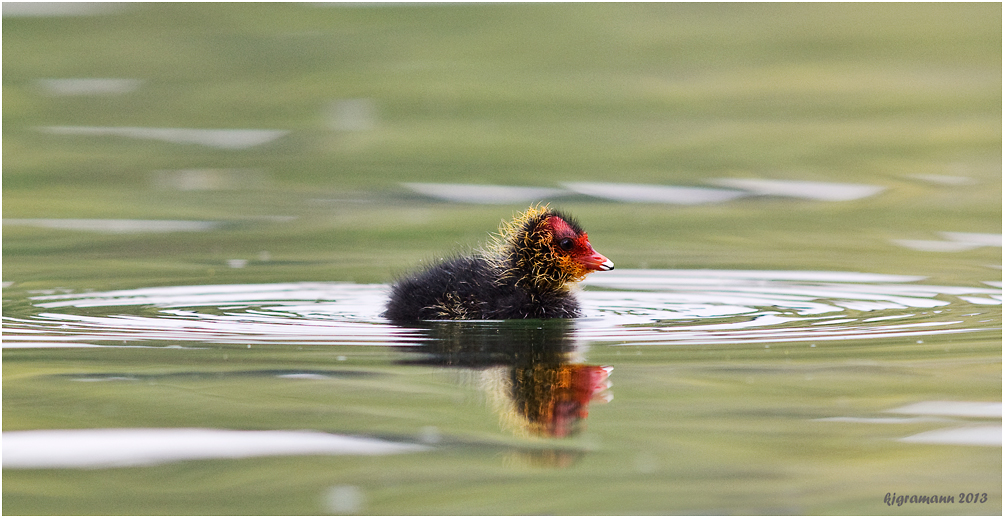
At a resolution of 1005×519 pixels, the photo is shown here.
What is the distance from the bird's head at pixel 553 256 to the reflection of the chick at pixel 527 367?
1.19ft

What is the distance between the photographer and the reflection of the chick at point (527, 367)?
6.52 meters

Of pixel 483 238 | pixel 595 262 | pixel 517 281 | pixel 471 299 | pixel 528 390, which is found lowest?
pixel 528 390

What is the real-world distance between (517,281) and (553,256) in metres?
0.28

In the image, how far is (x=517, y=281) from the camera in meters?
9.31

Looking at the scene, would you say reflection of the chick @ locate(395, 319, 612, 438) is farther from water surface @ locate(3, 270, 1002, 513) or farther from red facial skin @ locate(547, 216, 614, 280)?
red facial skin @ locate(547, 216, 614, 280)

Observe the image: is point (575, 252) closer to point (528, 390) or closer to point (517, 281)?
point (517, 281)

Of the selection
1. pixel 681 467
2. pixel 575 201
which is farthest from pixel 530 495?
pixel 575 201

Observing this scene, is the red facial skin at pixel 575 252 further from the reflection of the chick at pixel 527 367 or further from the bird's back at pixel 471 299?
the reflection of the chick at pixel 527 367

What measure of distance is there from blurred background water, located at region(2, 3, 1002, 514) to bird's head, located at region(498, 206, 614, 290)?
0.36 meters

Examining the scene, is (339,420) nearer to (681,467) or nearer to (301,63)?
(681,467)

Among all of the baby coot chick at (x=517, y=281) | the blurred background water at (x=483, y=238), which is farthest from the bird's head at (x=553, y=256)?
the blurred background water at (x=483, y=238)

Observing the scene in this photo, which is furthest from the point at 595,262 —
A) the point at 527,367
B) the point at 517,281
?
the point at 527,367

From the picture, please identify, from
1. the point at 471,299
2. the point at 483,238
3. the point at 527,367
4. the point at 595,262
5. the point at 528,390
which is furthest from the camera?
the point at 483,238

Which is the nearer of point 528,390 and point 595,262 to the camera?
point 528,390
